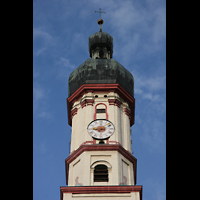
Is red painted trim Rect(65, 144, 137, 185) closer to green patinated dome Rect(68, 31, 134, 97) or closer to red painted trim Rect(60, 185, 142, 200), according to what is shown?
red painted trim Rect(60, 185, 142, 200)

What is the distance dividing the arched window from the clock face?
242cm

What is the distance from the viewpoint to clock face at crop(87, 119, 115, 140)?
31688mm

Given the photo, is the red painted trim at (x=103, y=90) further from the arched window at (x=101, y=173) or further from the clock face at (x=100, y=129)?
the arched window at (x=101, y=173)

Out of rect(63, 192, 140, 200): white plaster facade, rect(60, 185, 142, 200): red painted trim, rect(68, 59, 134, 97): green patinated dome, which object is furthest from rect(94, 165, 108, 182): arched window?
rect(68, 59, 134, 97): green patinated dome

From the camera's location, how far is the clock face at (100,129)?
3169 cm

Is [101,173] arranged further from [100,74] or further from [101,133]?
[100,74]

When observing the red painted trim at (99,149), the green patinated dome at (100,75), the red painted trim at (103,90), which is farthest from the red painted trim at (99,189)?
the green patinated dome at (100,75)

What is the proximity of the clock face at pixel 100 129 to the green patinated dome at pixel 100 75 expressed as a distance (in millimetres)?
4195

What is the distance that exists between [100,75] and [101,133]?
619 cm

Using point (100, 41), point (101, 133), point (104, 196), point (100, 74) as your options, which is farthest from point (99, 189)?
point (100, 41)
